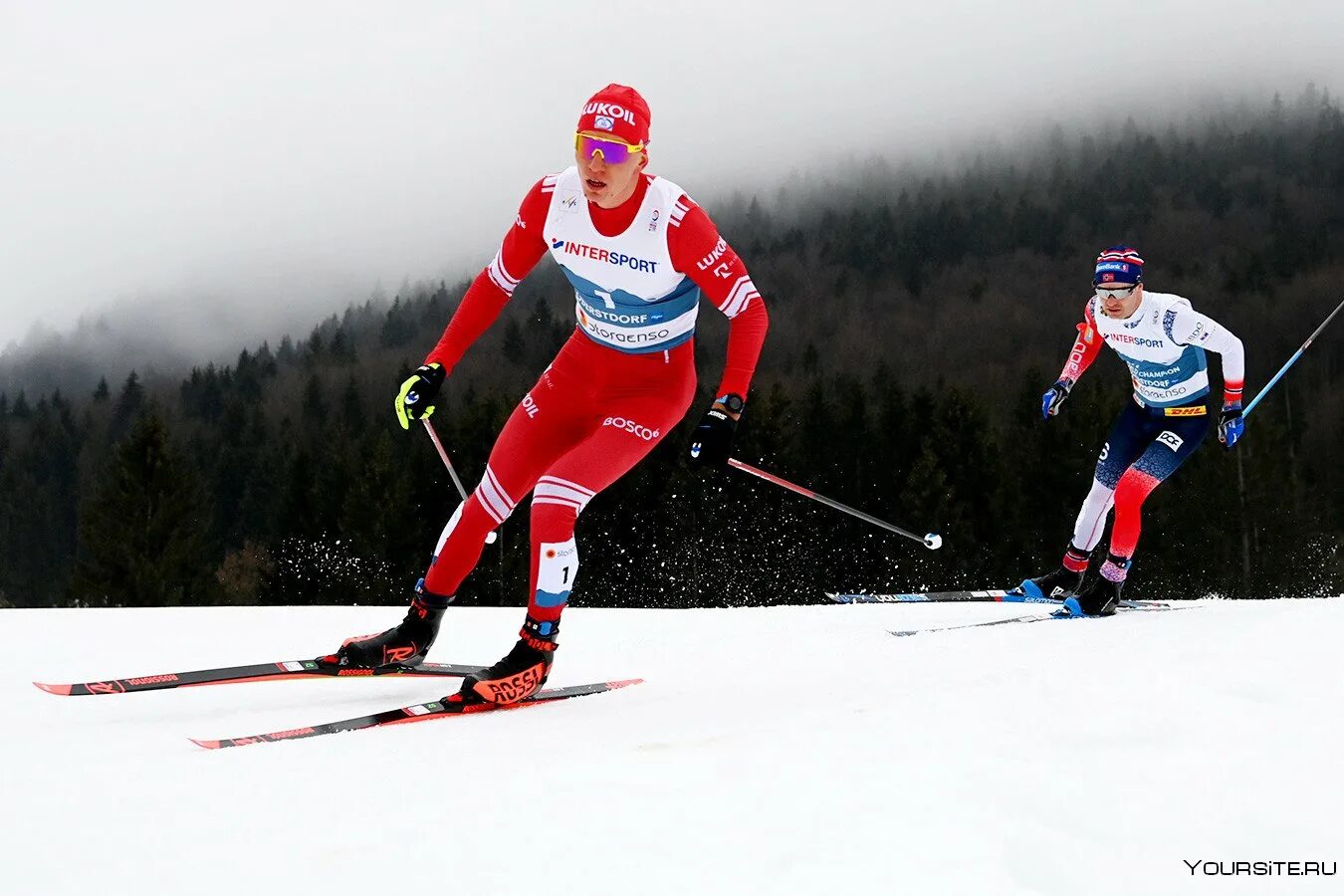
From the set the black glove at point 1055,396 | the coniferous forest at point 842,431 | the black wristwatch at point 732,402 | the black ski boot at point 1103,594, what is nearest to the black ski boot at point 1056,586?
the black ski boot at point 1103,594

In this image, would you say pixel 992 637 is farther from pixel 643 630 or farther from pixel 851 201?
pixel 851 201

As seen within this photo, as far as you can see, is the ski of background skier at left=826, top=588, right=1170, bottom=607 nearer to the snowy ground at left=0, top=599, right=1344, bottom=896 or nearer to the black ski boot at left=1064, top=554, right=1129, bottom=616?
the black ski boot at left=1064, top=554, right=1129, bottom=616

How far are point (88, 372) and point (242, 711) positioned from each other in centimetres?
17753

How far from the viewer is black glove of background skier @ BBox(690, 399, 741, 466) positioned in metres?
4.24

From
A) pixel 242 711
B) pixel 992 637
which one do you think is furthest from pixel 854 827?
pixel 992 637

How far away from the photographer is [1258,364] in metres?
65.4

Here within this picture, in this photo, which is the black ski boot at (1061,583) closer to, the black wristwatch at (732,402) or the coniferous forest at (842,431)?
the black wristwatch at (732,402)

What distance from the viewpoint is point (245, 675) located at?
429 cm

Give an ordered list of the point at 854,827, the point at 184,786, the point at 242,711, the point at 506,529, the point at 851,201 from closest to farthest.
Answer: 1. the point at 854,827
2. the point at 184,786
3. the point at 242,711
4. the point at 506,529
5. the point at 851,201

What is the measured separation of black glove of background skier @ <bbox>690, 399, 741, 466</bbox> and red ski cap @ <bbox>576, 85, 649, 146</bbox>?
42.4 inches

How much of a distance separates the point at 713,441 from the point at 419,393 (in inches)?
46.4

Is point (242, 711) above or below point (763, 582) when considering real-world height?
above

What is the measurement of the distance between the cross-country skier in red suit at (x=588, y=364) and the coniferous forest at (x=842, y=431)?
20088 mm

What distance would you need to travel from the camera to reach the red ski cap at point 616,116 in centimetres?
420
